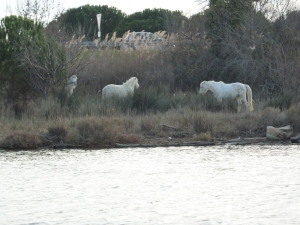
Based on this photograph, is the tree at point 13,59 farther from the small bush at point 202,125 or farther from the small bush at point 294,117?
the small bush at point 294,117

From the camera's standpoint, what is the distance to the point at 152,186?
13.9 m

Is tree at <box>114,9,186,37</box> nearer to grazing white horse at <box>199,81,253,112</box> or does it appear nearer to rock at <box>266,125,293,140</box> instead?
grazing white horse at <box>199,81,253,112</box>

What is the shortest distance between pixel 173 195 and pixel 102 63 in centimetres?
1779

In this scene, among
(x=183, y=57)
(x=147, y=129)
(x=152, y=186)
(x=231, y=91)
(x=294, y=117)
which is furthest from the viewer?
(x=183, y=57)

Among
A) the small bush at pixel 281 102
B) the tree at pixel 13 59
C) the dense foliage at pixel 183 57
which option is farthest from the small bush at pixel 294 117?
the tree at pixel 13 59

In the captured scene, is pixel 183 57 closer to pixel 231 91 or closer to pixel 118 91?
pixel 231 91

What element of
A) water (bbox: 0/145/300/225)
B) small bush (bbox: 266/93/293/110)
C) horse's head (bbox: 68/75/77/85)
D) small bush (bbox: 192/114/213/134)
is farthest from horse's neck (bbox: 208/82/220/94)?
water (bbox: 0/145/300/225)

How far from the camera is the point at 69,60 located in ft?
84.4

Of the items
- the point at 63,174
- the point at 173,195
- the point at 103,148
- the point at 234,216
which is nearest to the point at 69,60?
the point at 103,148

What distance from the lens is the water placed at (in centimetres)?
1128

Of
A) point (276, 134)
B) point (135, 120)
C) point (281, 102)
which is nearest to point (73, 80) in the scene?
point (135, 120)

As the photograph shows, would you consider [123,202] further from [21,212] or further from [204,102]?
→ [204,102]

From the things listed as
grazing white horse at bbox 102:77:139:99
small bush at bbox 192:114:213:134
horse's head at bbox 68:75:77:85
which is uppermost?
horse's head at bbox 68:75:77:85

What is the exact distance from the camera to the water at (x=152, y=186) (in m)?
11.3
